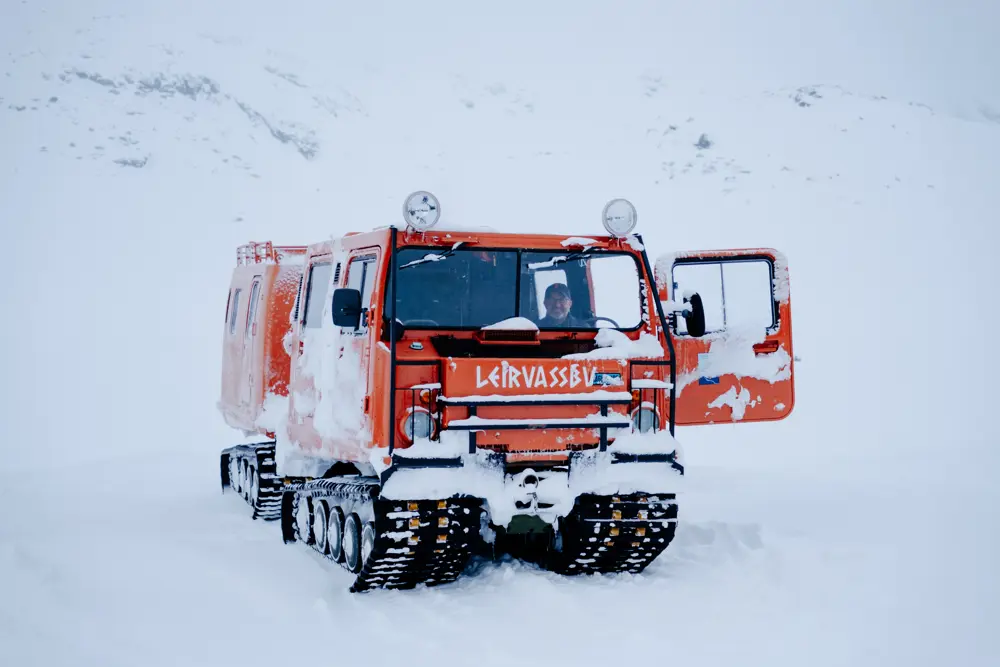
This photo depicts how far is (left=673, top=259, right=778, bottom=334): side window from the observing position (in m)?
8.20

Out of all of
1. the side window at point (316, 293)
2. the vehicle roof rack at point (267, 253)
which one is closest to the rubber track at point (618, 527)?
the side window at point (316, 293)

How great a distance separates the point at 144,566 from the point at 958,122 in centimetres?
4172

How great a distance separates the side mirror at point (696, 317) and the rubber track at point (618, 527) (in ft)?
3.93

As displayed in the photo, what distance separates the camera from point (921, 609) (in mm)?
6969

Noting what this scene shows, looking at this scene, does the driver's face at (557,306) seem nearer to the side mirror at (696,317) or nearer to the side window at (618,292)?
the side window at (618,292)

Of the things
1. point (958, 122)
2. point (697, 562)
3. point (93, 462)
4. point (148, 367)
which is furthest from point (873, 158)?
point (697, 562)

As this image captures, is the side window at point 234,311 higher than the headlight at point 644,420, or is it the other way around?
the side window at point 234,311

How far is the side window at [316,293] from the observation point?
9396mm

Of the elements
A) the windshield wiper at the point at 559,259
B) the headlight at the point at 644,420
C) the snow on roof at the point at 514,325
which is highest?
the windshield wiper at the point at 559,259

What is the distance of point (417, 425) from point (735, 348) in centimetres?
254

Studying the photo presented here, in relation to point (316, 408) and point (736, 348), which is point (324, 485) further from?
point (736, 348)

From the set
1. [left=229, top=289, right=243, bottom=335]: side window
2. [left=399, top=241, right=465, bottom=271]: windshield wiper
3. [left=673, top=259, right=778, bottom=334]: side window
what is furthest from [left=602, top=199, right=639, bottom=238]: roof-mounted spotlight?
[left=229, top=289, right=243, bottom=335]: side window

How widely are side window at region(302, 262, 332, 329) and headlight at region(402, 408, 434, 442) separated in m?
2.08

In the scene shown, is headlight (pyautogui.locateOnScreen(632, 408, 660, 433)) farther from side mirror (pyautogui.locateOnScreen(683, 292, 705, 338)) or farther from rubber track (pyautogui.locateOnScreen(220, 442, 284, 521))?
rubber track (pyautogui.locateOnScreen(220, 442, 284, 521))
